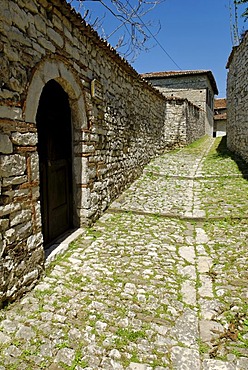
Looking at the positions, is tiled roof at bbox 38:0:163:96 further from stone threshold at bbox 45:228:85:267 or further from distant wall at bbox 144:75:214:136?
distant wall at bbox 144:75:214:136

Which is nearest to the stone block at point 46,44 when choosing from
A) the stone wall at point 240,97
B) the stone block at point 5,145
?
the stone block at point 5,145

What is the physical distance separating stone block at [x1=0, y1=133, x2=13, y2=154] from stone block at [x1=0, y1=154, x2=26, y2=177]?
49 millimetres

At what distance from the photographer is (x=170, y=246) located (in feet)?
13.1

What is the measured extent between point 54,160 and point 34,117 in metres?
1.12

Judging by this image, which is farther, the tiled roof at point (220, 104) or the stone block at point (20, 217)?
the tiled roof at point (220, 104)

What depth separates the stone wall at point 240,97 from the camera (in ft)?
29.3

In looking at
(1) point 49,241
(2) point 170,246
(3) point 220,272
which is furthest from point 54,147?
(3) point 220,272

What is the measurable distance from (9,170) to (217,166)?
320 inches

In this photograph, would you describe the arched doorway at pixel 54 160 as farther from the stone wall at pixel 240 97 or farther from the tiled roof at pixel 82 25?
the stone wall at pixel 240 97

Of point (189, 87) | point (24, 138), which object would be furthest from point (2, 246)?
point (189, 87)

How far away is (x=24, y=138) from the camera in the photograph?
2814 millimetres

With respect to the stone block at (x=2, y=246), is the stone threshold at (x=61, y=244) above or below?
below

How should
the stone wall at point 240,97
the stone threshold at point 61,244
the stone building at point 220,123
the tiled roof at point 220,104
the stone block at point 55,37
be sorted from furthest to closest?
1. the tiled roof at point 220,104
2. the stone building at point 220,123
3. the stone wall at point 240,97
4. the stone threshold at point 61,244
5. the stone block at point 55,37

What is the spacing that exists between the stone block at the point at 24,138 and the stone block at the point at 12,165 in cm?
14
